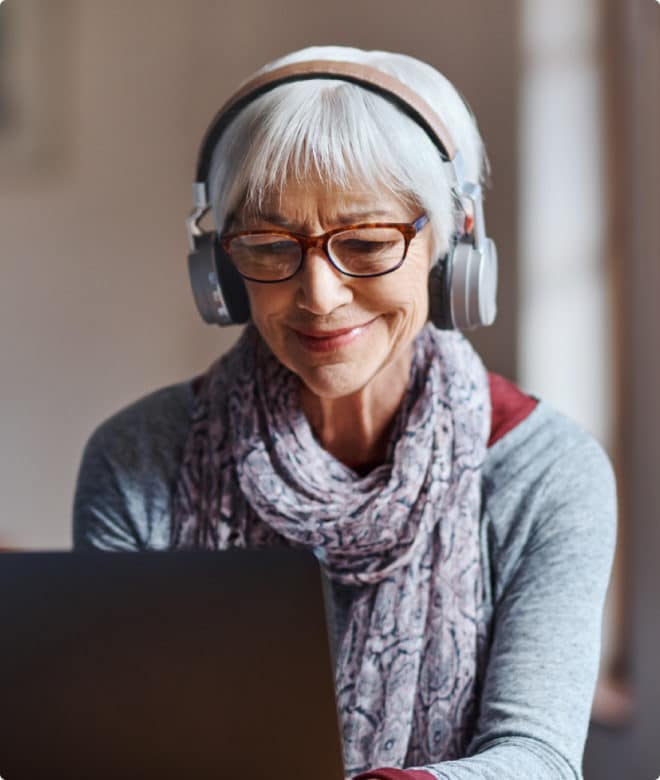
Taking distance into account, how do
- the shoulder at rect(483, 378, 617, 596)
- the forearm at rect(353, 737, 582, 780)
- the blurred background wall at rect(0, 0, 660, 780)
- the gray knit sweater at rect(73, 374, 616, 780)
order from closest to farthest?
1. the forearm at rect(353, 737, 582, 780)
2. the gray knit sweater at rect(73, 374, 616, 780)
3. the shoulder at rect(483, 378, 617, 596)
4. the blurred background wall at rect(0, 0, 660, 780)

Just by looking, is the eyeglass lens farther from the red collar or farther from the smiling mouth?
the red collar

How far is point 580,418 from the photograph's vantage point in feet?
5.01

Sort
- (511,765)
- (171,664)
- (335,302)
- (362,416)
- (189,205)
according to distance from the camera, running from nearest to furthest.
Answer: (171,664) < (511,765) < (335,302) < (362,416) < (189,205)

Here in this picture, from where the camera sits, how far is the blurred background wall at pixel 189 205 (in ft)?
4.78

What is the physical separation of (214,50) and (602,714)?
1.22 m

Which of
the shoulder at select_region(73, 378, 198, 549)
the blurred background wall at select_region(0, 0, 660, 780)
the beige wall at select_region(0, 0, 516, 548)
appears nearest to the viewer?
the shoulder at select_region(73, 378, 198, 549)

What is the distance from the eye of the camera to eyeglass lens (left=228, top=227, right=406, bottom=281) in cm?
100

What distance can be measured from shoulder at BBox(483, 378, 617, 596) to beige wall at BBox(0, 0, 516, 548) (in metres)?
0.64

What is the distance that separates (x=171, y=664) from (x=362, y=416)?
55 cm

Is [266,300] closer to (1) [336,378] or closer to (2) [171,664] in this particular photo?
(1) [336,378]

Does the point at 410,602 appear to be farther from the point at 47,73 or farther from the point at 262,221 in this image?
the point at 47,73

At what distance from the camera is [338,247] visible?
1.00 metres

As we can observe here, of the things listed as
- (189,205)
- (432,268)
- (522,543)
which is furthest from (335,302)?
(189,205)

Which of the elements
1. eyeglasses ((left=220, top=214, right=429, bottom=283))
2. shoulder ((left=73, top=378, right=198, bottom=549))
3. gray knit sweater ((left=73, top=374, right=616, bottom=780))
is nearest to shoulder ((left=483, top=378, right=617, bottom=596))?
gray knit sweater ((left=73, top=374, right=616, bottom=780))
